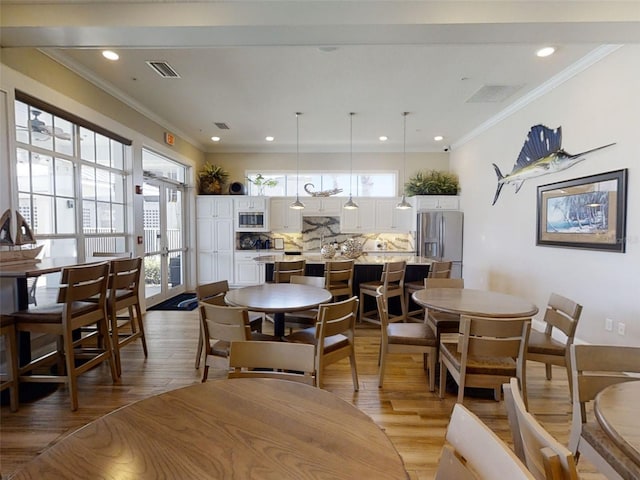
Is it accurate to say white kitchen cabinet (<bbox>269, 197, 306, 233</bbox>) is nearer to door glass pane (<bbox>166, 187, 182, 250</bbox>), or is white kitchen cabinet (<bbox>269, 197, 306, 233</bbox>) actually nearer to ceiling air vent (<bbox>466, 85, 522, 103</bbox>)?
door glass pane (<bbox>166, 187, 182, 250</bbox>)

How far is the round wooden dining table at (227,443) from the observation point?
31.8 inches

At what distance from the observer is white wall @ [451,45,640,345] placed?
2.99 metres

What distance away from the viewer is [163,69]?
371 cm

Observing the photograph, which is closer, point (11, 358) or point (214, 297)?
point (11, 358)

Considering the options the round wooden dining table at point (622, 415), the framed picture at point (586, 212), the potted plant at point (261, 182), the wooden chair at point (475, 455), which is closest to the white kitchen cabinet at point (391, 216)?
the potted plant at point (261, 182)

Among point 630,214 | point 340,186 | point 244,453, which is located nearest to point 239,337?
point 244,453

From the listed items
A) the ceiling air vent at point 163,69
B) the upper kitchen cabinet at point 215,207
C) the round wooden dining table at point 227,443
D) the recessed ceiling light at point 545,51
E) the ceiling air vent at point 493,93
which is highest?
the ceiling air vent at point 163,69

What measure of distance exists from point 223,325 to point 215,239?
5.09m

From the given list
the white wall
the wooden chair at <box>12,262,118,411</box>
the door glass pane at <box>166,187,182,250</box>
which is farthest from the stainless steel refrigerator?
the wooden chair at <box>12,262,118,411</box>

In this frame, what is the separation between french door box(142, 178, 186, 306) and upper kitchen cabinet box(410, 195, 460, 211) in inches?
192

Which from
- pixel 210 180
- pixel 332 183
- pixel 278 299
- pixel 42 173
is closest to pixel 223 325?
pixel 278 299

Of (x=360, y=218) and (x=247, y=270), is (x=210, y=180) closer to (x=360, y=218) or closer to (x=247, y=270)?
(x=247, y=270)

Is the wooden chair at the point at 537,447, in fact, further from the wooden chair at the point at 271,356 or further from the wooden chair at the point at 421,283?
the wooden chair at the point at 421,283

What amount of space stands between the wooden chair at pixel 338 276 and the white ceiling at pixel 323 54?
226 centimetres
